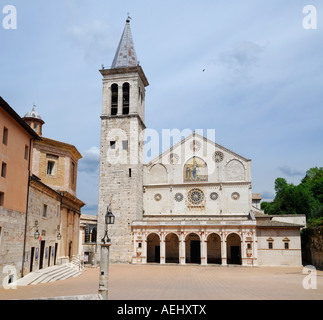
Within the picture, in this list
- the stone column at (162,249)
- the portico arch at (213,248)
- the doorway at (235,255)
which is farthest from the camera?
the portico arch at (213,248)

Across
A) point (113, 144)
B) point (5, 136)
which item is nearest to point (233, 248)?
point (113, 144)

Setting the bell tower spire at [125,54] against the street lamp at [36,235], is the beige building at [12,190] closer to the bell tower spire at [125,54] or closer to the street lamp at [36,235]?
the street lamp at [36,235]

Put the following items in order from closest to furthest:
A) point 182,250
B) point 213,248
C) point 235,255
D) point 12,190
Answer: point 12,190 → point 182,250 → point 235,255 → point 213,248

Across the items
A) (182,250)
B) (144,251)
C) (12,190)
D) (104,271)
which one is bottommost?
(144,251)

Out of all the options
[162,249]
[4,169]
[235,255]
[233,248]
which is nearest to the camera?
[4,169]

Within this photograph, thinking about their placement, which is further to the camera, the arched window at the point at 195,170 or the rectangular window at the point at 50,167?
the arched window at the point at 195,170

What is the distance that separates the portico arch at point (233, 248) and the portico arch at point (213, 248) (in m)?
1.24

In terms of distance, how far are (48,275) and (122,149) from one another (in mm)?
23334

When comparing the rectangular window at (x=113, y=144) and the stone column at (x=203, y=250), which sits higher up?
the rectangular window at (x=113, y=144)

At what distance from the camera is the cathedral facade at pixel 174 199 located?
131ft

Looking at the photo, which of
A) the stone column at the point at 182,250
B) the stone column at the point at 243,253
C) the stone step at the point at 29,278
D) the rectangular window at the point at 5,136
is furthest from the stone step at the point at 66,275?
the stone column at the point at 243,253

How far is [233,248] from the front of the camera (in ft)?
138

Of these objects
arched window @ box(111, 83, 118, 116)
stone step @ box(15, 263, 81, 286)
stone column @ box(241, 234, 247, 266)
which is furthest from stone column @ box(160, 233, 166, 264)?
arched window @ box(111, 83, 118, 116)

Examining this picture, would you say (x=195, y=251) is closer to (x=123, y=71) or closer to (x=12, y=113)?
(x=123, y=71)
